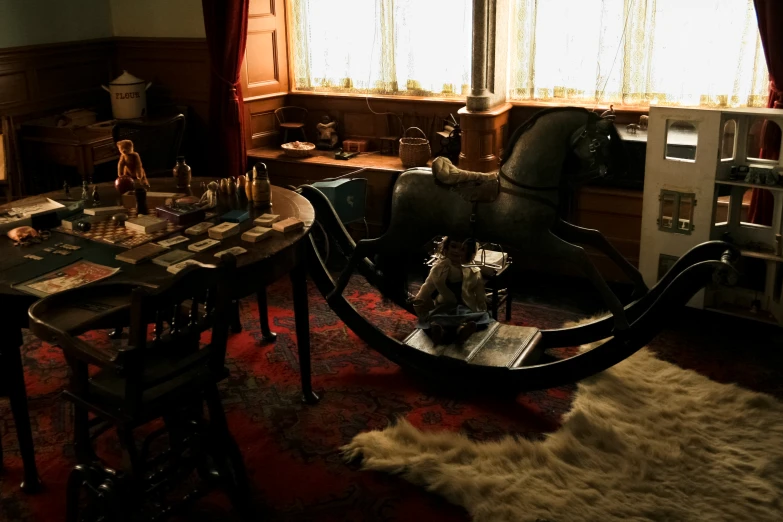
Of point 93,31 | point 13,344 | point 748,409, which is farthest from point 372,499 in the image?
point 93,31

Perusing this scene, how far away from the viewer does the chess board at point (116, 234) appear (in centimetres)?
320

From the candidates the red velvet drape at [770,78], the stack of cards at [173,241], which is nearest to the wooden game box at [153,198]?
the stack of cards at [173,241]

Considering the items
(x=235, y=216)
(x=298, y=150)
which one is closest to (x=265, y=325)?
(x=235, y=216)

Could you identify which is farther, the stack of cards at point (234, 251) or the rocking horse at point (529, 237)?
the rocking horse at point (529, 237)

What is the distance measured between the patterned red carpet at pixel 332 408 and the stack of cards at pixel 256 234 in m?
0.87

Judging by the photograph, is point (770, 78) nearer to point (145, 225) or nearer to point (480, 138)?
point (480, 138)

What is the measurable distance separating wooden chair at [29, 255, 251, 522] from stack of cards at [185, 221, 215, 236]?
0.55m

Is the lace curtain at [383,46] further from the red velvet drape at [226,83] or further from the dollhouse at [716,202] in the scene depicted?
the dollhouse at [716,202]

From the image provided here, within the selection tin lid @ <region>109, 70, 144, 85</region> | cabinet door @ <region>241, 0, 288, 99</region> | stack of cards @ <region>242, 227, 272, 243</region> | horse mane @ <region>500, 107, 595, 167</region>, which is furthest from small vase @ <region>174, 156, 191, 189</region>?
tin lid @ <region>109, 70, 144, 85</region>

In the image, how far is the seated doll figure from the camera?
147 inches

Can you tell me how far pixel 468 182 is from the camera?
3613 mm

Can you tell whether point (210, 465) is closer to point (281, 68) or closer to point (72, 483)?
point (72, 483)

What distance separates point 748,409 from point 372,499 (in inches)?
68.2

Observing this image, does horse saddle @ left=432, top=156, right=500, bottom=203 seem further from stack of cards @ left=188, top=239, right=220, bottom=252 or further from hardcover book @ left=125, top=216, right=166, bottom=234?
hardcover book @ left=125, top=216, right=166, bottom=234
